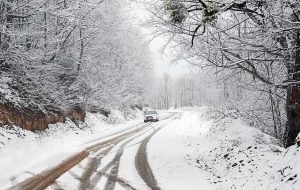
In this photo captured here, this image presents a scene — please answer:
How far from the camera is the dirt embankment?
55.8 ft

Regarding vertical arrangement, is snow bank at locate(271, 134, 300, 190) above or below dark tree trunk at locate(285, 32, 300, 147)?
below

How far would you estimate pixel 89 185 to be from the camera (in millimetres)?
10305

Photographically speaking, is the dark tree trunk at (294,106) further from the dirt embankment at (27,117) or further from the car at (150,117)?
the car at (150,117)

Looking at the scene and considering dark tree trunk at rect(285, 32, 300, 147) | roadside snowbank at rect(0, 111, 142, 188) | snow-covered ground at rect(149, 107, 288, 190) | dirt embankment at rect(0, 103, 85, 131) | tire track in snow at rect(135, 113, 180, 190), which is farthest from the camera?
dirt embankment at rect(0, 103, 85, 131)

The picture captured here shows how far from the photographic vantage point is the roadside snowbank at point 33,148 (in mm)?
12328

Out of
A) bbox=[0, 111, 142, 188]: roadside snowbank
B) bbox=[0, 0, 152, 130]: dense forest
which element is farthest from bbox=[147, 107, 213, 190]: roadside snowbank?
bbox=[0, 0, 152, 130]: dense forest

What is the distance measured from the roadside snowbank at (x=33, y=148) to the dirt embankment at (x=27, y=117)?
1.16 ft

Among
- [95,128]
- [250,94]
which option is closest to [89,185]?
[250,94]

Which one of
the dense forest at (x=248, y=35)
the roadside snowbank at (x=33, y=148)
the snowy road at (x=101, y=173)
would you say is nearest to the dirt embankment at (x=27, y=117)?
the roadside snowbank at (x=33, y=148)

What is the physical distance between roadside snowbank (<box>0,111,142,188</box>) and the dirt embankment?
35cm

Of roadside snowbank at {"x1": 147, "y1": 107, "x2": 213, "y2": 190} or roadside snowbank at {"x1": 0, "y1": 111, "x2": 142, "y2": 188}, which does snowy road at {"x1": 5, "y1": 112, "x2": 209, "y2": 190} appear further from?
roadside snowbank at {"x1": 0, "y1": 111, "x2": 142, "y2": 188}

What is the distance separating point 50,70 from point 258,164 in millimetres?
14650

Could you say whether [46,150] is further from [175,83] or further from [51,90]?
[175,83]

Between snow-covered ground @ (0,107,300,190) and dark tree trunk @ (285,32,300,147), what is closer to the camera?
snow-covered ground @ (0,107,300,190)
